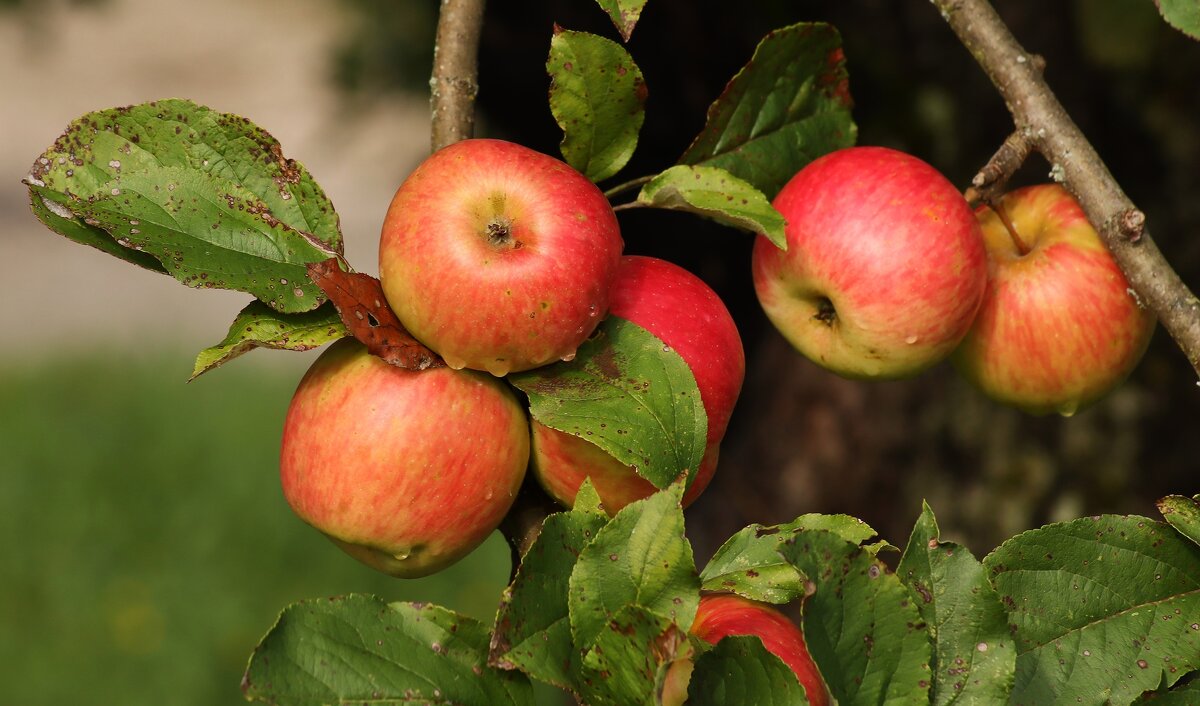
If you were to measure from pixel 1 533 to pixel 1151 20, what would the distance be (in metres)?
3.06

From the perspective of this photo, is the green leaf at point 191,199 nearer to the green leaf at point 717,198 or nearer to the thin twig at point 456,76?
the thin twig at point 456,76

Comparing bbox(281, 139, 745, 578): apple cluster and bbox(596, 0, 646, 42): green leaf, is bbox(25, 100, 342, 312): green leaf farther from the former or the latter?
bbox(596, 0, 646, 42): green leaf

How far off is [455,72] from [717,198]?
0.23m

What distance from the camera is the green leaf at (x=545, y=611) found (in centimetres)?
62

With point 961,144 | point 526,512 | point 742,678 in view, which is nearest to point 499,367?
point 526,512

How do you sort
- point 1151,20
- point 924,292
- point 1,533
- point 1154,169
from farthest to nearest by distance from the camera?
point 1,533 → point 1154,169 → point 1151,20 → point 924,292

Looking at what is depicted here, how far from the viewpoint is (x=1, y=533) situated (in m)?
3.21

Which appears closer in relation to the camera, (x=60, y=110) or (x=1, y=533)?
(x=1, y=533)

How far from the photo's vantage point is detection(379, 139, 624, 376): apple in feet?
2.27

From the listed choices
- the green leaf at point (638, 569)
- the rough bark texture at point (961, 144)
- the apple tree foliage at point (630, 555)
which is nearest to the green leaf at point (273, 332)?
the apple tree foliage at point (630, 555)

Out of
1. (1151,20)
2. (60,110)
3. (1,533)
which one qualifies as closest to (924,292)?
(1151,20)

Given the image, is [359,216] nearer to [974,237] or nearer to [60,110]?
[60,110]

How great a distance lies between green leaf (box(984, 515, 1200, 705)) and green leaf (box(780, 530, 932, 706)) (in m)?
0.14

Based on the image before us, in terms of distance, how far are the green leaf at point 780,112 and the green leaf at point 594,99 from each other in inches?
2.6
